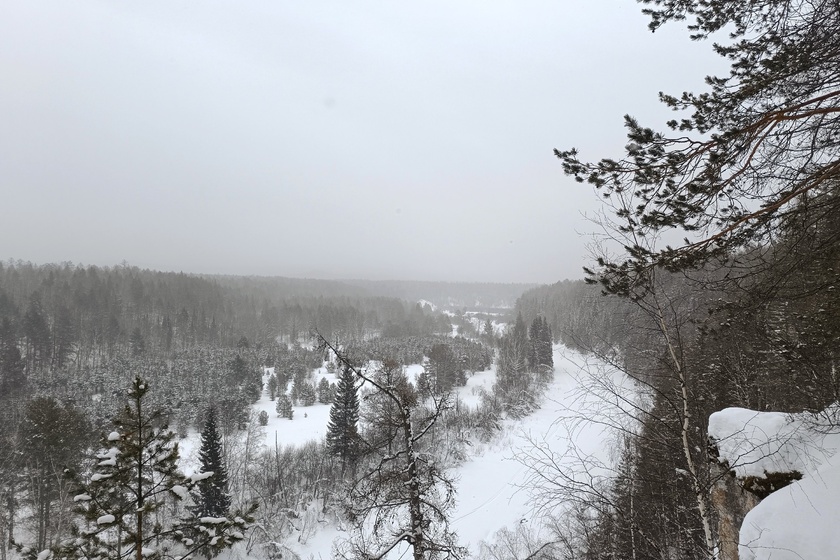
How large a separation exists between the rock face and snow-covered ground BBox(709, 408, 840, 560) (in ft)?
1.57

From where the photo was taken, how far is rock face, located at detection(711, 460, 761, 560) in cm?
531

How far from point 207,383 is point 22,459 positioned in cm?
3305

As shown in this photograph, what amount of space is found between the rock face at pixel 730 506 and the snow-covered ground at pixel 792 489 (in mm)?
477

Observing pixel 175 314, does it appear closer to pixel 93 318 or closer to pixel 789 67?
pixel 93 318

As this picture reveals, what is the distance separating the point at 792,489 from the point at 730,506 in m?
1.91

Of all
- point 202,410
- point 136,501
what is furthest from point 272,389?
point 136,501

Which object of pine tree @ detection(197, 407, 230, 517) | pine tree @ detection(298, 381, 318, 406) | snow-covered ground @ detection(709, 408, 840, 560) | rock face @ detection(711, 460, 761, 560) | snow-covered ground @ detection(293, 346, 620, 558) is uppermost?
snow-covered ground @ detection(709, 408, 840, 560)

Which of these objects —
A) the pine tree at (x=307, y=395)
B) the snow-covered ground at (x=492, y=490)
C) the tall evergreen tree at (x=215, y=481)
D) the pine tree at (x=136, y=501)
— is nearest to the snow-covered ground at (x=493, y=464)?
the snow-covered ground at (x=492, y=490)

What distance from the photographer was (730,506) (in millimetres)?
5668

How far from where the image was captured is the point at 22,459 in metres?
17.1

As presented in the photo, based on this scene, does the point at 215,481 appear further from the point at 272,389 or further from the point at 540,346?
the point at 540,346

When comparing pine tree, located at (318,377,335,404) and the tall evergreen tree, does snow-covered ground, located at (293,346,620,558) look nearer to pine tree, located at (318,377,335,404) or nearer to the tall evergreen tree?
the tall evergreen tree

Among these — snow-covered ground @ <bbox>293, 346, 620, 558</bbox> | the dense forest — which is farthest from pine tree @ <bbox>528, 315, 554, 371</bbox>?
snow-covered ground @ <bbox>293, 346, 620, 558</bbox>

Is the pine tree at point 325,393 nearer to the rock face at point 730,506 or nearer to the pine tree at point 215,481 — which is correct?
the pine tree at point 215,481
